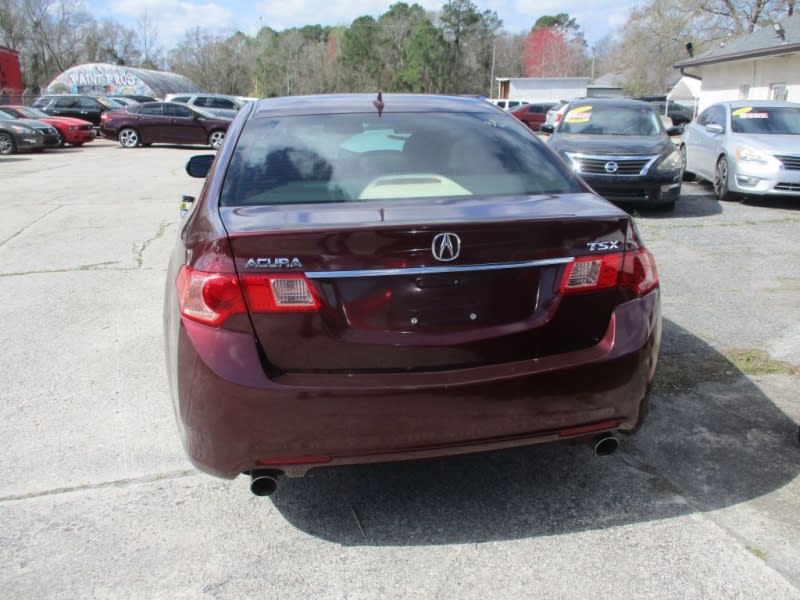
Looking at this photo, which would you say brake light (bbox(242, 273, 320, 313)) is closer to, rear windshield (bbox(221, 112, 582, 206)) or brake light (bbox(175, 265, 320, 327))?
brake light (bbox(175, 265, 320, 327))

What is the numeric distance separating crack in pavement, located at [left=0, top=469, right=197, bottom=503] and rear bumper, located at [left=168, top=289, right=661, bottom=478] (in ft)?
2.43

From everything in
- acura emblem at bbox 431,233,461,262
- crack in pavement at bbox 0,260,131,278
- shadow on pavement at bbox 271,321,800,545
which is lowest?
crack in pavement at bbox 0,260,131,278

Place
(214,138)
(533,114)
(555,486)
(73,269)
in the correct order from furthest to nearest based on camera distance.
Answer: (533,114) < (214,138) < (73,269) < (555,486)

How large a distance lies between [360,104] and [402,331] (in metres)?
1.74

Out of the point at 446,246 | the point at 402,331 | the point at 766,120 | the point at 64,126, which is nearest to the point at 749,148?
the point at 766,120

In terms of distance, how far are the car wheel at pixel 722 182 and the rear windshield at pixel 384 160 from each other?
8.71 meters

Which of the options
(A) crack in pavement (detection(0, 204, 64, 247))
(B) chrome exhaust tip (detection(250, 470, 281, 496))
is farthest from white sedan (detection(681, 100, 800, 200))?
(A) crack in pavement (detection(0, 204, 64, 247))

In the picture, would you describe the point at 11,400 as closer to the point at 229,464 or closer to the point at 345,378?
the point at 229,464

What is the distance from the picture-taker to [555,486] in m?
3.11

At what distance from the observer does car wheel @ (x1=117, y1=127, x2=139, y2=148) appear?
2516 cm

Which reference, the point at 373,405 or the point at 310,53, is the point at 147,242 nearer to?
the point at 373,405

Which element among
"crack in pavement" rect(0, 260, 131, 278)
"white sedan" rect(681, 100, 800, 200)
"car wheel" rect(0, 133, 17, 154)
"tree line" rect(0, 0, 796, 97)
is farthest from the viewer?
"tree line" rect(0, 0, 796, 97)

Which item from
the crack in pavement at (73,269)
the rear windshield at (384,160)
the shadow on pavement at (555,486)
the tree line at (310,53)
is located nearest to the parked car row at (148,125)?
the crack in pavement at (73,269)

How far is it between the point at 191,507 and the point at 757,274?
5818mm
